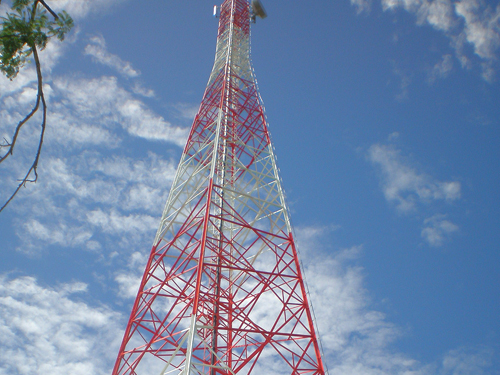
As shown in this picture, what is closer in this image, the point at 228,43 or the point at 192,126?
the point at 192,126

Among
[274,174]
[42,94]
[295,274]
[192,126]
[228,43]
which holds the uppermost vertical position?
[228,43]

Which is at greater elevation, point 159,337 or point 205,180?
point 205,180

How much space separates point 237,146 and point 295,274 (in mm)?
6942

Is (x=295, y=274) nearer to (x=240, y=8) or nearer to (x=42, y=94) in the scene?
(x=42, y=94)

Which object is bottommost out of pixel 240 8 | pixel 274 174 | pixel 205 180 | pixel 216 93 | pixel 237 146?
pixel 205 180

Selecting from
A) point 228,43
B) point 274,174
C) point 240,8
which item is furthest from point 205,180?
point 240,8

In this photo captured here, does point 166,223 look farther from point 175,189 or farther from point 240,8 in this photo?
point 240,8

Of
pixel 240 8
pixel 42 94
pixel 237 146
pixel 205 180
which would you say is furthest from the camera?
pixel 240 8

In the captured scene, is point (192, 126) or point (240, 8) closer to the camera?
point (192, 126)

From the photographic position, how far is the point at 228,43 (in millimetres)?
21688

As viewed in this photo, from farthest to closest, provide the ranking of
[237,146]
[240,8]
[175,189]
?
[240,8], [237,146], [175,189]

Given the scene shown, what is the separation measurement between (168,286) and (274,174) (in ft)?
20.4

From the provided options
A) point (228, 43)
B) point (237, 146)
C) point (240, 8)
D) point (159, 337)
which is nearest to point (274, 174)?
point (237, 146)

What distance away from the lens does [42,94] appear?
10.0ft
